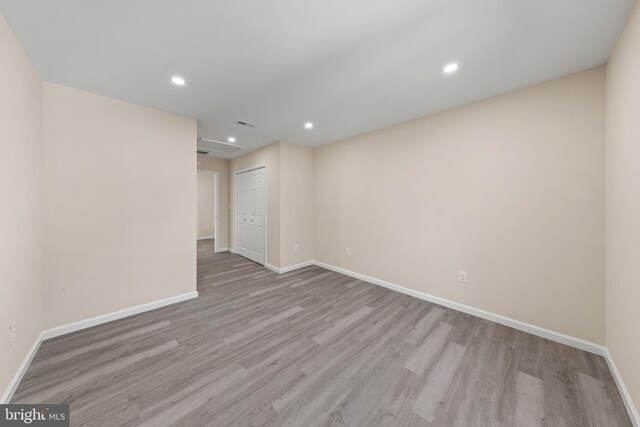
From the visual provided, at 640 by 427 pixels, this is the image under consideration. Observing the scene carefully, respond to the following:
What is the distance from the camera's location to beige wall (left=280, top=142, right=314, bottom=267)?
406 centimetres

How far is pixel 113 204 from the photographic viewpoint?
7.89 ft

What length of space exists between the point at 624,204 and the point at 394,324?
195 centimetres

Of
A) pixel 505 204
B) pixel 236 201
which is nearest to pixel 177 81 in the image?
pixel 505 204

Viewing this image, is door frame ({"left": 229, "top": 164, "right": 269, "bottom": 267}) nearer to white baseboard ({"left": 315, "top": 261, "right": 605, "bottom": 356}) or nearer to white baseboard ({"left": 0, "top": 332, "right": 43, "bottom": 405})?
white baseboard ({"left": 315, "top": 261, "right": 605, "bottom": 356})

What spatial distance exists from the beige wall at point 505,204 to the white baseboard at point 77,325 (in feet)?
9.43

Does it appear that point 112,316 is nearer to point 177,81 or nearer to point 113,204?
point 113,204

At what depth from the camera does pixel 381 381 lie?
62.4 inches

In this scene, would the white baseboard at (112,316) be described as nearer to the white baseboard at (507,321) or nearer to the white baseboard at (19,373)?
the white baseboard at (19,373)

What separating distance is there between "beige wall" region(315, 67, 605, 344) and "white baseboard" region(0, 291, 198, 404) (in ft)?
9.43

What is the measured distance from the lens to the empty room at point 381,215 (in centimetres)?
136

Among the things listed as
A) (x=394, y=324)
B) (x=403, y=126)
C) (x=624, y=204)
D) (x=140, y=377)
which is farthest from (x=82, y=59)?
(x=624, y=204)

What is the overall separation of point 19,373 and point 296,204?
344cm

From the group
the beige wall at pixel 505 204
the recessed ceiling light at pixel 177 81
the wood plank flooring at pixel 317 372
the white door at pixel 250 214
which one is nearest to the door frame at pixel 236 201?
the white door at pixel 250 214

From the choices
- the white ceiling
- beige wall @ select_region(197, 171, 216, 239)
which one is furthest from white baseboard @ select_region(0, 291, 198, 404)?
beige wall @ select_region(197, 171, 216, 239)
